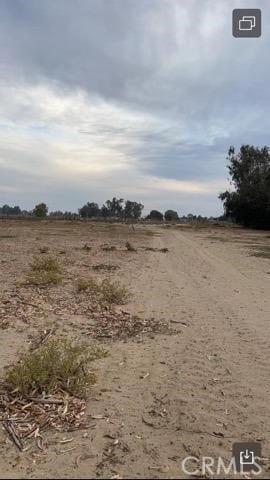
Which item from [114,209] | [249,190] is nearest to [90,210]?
[114,209]

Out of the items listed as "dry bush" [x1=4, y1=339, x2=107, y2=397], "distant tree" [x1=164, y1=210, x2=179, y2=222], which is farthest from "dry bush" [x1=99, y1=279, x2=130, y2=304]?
"distant tree" [x1=164, y1=210, x2=179, y2=222]

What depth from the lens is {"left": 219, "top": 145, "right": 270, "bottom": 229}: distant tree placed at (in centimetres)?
5181

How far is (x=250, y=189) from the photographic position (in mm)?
53688

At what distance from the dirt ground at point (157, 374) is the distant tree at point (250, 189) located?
42990mm

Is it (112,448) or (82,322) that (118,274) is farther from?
(112,448)

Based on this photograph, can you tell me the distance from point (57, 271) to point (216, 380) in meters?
6.41

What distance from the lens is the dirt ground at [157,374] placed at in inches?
129

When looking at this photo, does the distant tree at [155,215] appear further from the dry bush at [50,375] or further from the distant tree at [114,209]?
the dry bush at [50,375]

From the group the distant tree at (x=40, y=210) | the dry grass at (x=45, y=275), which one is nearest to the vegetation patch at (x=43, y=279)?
the dry grass at (x=45, y=275)

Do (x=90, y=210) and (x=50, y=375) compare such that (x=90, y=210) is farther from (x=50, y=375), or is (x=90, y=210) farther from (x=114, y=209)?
(x=50, y=375)

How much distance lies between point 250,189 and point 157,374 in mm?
50857

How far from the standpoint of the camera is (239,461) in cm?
325

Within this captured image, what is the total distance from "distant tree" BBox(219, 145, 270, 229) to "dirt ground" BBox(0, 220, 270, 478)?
43.0m

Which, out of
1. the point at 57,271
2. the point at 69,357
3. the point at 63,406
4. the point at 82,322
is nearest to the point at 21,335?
the point at 82,322
